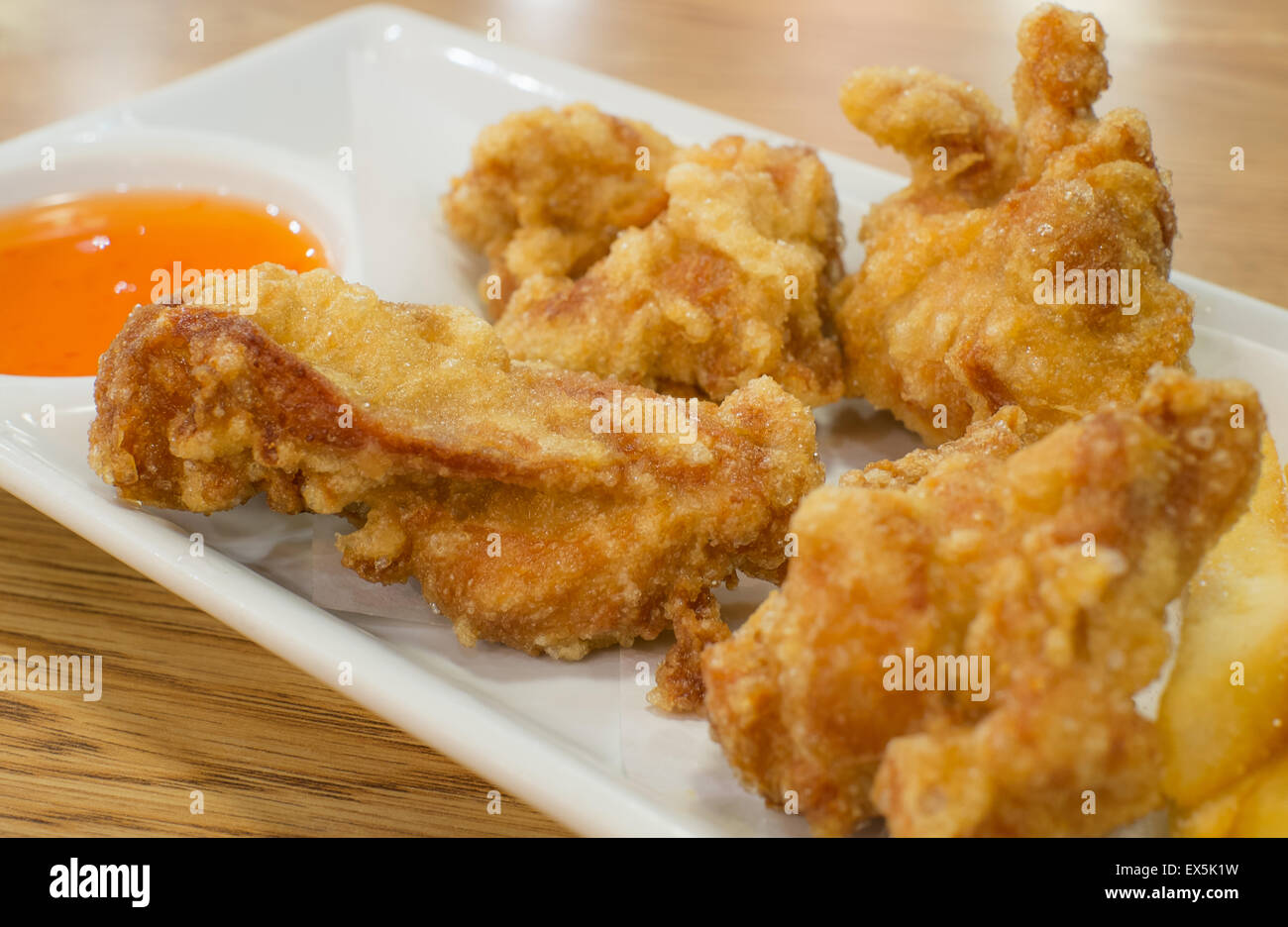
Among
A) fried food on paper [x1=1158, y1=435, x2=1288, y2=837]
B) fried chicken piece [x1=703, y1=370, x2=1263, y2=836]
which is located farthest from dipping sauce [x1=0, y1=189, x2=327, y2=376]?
fried food on paper [x1=1158, y1=435, x2=1288, y2=837]

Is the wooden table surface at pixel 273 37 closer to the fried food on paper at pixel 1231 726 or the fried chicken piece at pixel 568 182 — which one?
the fried food on paper at pixel 1231 726

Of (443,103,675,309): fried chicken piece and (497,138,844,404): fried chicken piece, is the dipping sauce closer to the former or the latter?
(443,103,675,309): fried chicken piece

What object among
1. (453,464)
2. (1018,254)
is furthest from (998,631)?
(1018,254)

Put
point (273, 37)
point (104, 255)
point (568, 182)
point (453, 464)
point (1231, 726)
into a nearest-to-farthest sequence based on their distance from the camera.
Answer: point (1231, 726) < point (453, 464) < point (568, 182) < point (104, 255) < point (273, 37)

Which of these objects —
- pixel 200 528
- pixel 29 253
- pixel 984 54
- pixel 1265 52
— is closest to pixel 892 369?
pixel 200 528

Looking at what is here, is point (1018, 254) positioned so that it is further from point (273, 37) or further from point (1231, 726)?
point (273, 37)

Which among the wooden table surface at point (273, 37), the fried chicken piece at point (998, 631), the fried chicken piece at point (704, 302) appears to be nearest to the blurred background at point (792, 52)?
the wooden table surface at point (273, 37)

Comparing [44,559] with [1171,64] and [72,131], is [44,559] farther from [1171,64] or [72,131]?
[1171,64]
